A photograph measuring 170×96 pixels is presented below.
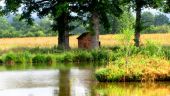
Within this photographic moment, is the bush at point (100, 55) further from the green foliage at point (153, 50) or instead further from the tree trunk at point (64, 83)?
the green foliage at point (153, 50)

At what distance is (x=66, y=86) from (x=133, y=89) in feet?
11.4

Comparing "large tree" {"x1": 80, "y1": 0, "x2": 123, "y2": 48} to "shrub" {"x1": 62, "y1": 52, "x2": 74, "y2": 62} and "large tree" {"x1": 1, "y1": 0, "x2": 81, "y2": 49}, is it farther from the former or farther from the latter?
"shrub" {"x1": 62, "y1": 52, "x2": 74, "y2": 62}

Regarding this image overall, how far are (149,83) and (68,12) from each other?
30.3 m

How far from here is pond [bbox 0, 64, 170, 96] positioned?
25.3 metres

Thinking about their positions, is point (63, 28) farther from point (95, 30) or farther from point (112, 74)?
point (112, 74)

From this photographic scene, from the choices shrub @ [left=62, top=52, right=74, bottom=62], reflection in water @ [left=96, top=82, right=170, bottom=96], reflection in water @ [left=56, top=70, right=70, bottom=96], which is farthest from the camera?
shrub @ [left=62, top=52, right=74, bottom=62]

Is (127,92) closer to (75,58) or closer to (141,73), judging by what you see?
(141,73)

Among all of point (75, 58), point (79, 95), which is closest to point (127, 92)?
point (79, 95)

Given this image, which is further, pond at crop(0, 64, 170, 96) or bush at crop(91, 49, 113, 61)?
bush at crop(91, 49, 113, 61)

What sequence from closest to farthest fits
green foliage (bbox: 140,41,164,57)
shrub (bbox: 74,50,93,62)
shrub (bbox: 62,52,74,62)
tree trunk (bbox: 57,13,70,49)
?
green foliage (bbox: 140,41,164,57)
shrub (bbox: 62,52,74,62)
shrub (bbox: 74,50,93,62)
tree trunk (bbox: 57,13,70,49)

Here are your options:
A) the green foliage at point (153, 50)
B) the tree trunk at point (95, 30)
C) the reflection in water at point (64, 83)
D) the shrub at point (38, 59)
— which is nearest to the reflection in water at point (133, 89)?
the reflection in water at point (64, 83)

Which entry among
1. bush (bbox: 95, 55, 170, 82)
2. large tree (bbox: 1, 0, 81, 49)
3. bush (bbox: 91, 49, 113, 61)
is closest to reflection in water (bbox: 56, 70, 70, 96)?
bush (bbox: 95, 55, 170, 82)

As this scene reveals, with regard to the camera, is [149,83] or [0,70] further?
[0,70]

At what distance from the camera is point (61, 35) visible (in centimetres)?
5847
